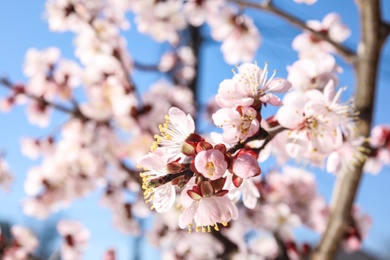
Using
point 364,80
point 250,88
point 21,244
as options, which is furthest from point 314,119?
point 21,244

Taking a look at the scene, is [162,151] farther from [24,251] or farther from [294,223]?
[294,223]

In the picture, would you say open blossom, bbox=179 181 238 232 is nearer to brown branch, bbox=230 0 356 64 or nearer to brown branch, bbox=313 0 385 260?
brown branch, bbox=313 0 385 260

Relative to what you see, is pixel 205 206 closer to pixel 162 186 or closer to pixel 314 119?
pixel 162 186

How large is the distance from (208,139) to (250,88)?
0.30ft

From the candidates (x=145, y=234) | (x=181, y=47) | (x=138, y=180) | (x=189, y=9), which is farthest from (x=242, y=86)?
(x=181, y=47)

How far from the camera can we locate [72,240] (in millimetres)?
2326

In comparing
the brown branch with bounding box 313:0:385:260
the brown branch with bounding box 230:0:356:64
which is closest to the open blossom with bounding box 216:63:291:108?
the brown branch with bounding box 313:0:385:260

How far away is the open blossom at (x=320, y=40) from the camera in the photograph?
1.43 m

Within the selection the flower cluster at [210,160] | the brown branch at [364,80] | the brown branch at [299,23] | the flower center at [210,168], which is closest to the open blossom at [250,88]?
the flower cluster at [210,160]

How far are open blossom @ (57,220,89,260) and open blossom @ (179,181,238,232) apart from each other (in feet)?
6.35

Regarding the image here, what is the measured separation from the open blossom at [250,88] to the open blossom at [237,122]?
0.01 meters

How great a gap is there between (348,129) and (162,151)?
388 millimetres

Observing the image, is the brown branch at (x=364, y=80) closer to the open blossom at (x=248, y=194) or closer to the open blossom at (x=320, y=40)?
the open blossom at (x=320, y=40)

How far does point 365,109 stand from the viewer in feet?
3.79
